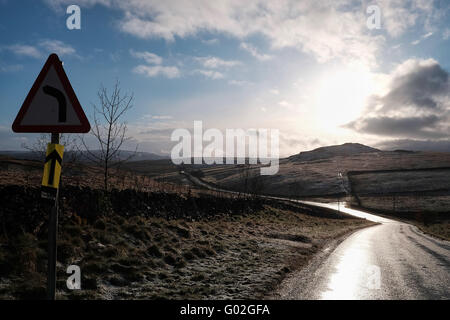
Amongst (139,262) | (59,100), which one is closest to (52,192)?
(59,100)

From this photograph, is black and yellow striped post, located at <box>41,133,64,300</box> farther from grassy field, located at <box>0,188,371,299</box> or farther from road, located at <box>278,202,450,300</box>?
road, located at <box>278,202,450,300</box>

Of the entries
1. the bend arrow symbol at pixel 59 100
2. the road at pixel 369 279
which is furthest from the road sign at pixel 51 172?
the road at pixel 369 279

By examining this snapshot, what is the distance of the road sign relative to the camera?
4308mm

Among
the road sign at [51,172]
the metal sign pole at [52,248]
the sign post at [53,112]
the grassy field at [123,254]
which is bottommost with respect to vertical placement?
the grassy field at [123,254]

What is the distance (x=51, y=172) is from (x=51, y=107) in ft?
3.23

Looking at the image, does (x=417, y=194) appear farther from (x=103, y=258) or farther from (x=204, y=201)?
(x=103, y=258)

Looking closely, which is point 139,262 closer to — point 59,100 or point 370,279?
point 59,100

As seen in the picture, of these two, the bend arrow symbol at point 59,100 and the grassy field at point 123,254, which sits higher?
the bend arrow symbol at point 59,100

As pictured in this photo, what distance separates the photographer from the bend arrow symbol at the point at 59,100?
14.8 feet

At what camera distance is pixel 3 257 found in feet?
23.2

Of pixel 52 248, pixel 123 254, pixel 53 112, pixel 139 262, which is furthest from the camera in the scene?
pixel 123 254

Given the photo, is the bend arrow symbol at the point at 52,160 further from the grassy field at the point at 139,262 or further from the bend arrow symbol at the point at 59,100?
the grassy field at the point at 139,262

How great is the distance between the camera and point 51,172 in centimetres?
436
